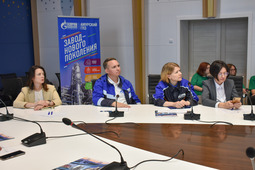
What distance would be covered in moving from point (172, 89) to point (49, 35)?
5.39 metres

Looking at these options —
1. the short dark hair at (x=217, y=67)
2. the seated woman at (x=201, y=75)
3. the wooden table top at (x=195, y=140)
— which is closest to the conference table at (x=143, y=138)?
the wooden table top at (x=195, y=140)

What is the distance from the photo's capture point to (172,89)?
3.70 m

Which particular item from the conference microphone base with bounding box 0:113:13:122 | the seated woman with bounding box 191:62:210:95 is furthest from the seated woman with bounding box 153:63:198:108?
the seated woman with bounding box 191:62:210:95

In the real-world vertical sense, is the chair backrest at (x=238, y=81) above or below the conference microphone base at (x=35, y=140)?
above

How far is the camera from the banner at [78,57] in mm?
6270

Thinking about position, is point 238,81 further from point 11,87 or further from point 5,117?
point 11,87

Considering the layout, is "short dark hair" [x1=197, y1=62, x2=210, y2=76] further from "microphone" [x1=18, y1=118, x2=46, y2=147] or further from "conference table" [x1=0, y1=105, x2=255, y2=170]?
"microphone" [x1=18, y1=118, x2=46, y2=147]

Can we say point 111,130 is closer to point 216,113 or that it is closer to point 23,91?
point 216,113

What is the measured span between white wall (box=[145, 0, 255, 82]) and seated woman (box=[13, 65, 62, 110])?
3399mm

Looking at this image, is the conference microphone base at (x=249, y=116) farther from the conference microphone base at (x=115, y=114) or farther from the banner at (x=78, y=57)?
the banner at (x=78, y=57)

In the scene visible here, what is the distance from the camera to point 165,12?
6.67 metres

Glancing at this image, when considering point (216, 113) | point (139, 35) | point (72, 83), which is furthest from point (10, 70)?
point (216, 113)

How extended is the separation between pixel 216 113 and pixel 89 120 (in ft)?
4.36

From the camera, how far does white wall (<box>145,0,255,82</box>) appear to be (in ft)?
19.8
